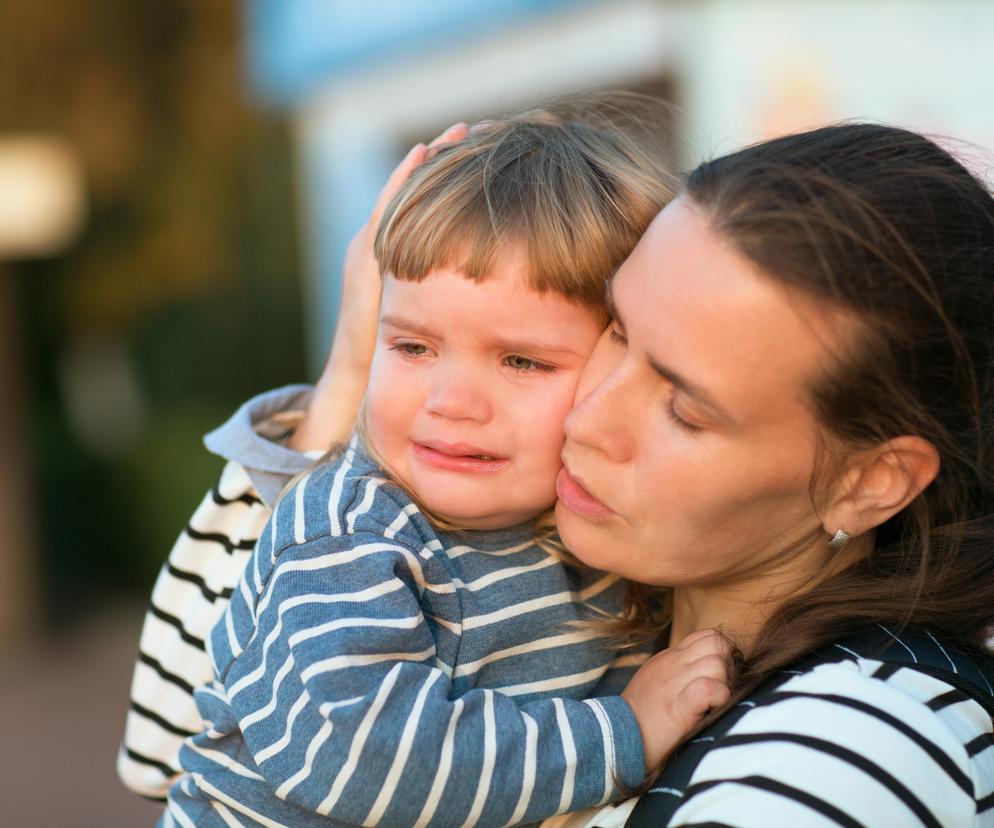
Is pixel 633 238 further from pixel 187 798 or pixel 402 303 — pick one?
pixel 187 798

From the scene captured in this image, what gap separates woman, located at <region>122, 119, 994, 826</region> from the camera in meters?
1.47

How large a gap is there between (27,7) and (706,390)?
34.0 ft

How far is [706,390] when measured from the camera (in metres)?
1.60

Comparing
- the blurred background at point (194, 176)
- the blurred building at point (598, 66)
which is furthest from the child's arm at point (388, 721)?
the blurred building at point (598, 66)

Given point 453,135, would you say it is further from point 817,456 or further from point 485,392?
point 817,456

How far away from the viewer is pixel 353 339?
2.21 meters

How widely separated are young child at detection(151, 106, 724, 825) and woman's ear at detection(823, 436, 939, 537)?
1.00ft

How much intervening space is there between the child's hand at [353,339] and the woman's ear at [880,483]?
898mm

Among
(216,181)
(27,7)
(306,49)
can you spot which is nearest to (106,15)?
(27,7)

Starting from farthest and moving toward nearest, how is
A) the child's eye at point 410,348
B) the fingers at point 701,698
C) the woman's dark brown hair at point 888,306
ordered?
the child's eye at point 410,348 < the fingers at point 701,698 < the woman's dark brown hair at point 888,306

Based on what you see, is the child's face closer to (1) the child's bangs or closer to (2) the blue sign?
(1) the child's bangs

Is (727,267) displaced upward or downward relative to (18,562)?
upward

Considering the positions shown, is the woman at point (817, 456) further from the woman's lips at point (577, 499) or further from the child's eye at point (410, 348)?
the child's eye at point (410, 348)

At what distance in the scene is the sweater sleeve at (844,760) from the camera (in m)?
1.40
